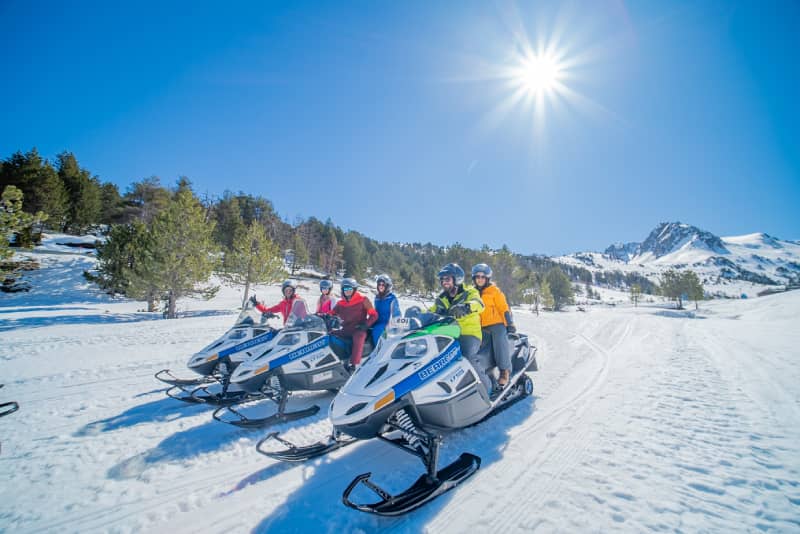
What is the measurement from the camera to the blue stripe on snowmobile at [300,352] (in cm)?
538

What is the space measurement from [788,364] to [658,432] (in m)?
6.65

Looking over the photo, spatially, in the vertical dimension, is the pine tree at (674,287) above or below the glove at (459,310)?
above

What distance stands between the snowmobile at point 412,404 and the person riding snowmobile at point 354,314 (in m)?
2.19

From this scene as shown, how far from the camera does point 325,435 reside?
4.70 metres

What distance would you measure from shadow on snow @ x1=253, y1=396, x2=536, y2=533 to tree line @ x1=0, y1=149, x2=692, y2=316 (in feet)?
55.4

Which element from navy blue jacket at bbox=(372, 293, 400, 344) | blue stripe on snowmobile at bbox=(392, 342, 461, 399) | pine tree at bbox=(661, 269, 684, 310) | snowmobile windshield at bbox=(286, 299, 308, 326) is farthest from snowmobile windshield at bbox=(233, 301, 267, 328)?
pine tree at bbox=(661, 269, 684, 310)

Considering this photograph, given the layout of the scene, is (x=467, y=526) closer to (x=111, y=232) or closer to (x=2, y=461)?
(x=2, y=461)

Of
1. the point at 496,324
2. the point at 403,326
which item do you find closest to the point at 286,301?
the point at 403,326

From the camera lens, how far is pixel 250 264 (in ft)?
89.6

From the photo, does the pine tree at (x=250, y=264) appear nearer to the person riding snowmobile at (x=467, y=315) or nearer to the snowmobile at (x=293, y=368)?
the snowmobile at (x=293, y=368)

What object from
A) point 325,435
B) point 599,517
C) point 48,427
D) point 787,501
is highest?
point 787,501

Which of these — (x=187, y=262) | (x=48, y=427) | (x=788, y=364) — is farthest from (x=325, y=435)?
(x=187, y=262)

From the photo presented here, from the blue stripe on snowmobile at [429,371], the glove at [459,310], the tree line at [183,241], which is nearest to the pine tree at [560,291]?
the tree line at [183,241]

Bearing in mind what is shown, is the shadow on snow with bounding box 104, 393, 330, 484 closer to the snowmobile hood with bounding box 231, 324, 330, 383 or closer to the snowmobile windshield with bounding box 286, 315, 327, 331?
the snowmobile hood with bounding box 231, 324, 330, 383
